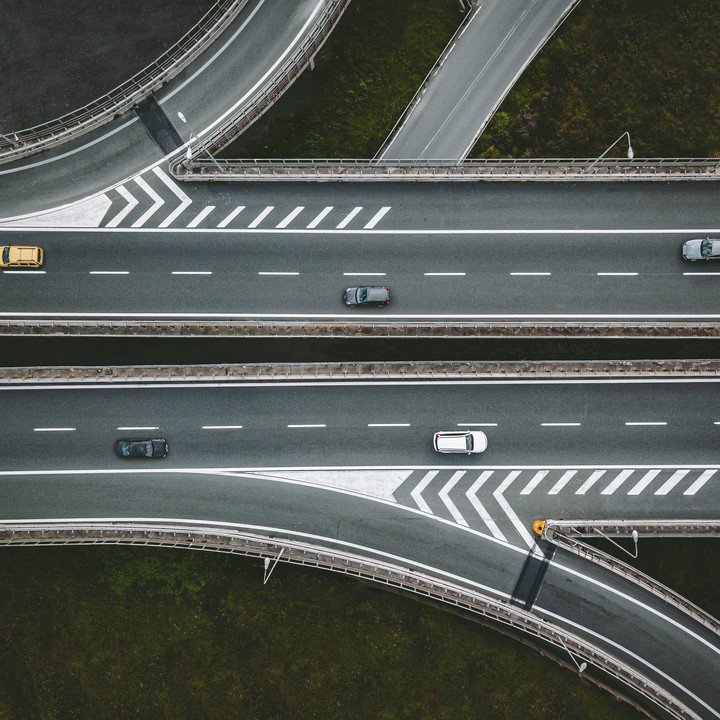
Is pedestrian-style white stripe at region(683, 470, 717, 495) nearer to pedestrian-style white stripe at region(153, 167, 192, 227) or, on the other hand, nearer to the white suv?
the white suv

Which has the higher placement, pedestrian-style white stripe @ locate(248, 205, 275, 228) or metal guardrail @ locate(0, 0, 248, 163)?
metal guardrail @ locate(0, 0, 248, 163)

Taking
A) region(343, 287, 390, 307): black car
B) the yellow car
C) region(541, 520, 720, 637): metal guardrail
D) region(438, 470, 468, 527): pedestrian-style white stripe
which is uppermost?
the yellow car

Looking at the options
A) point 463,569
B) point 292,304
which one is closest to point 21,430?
point 292,304

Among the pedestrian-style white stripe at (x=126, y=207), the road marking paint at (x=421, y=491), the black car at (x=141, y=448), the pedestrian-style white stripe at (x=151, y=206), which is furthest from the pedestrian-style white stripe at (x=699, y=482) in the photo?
the pedestrian-style white stripe at (x=126, y=207)

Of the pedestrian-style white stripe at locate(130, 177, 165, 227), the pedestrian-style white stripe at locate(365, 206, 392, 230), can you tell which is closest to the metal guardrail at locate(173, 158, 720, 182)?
the pedestrian-style white stripe at locate(130, 177, 165, 227)

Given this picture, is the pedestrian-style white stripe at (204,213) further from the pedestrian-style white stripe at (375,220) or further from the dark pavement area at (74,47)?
the dark pavement area at (74,47)

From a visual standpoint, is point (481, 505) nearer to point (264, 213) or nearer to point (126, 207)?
point (264, 213)

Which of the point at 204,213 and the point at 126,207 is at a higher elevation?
the point at 126,207

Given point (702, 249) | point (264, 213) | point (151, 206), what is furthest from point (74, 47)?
point (702, 249)
